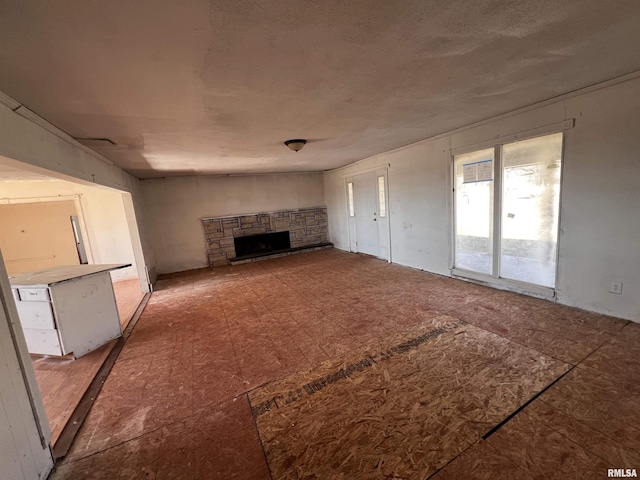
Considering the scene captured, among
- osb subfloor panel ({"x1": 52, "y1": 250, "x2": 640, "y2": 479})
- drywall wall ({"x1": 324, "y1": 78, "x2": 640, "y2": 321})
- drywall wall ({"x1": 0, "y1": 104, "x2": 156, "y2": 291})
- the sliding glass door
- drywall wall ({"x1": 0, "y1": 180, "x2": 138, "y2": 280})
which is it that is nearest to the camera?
osb subfloor panel ({"x1": 52, "y1": 250, "x2": 640, "y2": 479})

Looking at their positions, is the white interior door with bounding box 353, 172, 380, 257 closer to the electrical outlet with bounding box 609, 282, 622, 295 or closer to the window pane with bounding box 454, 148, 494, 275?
the window pane with bounding box 454, 148, 494, 275

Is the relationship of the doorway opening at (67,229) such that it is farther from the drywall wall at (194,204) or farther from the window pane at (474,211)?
the window pane at (474,211)

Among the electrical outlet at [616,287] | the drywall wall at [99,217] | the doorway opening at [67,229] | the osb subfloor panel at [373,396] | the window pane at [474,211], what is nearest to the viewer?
the osb subfloor panel at [373,396]

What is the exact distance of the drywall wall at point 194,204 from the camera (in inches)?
252

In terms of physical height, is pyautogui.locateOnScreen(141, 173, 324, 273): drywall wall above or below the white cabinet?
above

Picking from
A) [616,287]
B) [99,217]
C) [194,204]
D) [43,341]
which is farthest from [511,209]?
[99,217]

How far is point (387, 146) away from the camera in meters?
4.80

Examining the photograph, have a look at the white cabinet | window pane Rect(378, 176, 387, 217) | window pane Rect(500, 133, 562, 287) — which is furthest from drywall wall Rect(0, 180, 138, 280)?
window pane Rect(500, 133, 562, 287)

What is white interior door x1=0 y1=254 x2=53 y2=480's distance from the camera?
1.33m

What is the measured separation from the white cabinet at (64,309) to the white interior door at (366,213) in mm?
4893

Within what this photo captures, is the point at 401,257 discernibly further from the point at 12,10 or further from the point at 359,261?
the point at 12,10

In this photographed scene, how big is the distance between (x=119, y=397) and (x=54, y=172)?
2.05 metres

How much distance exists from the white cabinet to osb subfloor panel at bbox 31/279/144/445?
0.34 ft

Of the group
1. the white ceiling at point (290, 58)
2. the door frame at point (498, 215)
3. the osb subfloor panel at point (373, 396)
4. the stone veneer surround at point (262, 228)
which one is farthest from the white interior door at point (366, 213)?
the white ceiling at point (290, 58)
